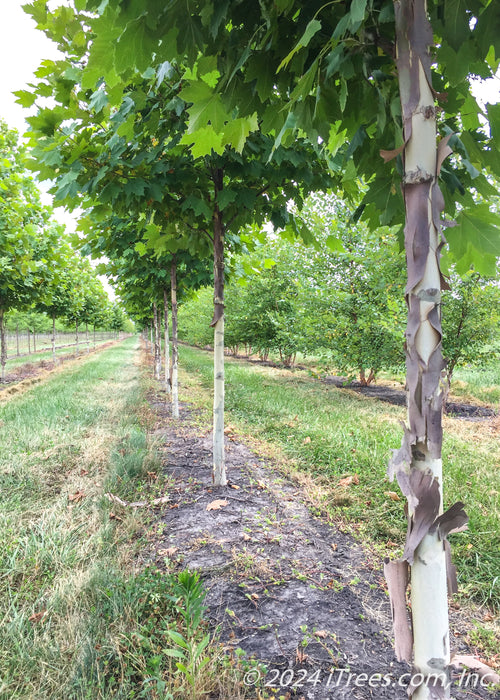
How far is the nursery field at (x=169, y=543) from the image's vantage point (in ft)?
5.96

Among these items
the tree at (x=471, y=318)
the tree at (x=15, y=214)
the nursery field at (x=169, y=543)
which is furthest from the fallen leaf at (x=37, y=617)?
the tree at (x=471, y=318)

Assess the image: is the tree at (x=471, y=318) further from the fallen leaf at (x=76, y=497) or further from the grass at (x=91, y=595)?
the fallen leaf at (x=76, y=497)

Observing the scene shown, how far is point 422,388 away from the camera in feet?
3.31

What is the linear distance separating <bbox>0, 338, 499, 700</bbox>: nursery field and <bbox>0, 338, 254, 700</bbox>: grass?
1 centimetres

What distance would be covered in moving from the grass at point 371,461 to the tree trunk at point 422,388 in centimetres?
21

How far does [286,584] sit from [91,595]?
128cm

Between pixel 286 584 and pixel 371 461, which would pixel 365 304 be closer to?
pixel 371 461

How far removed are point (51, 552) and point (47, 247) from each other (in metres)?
9.91

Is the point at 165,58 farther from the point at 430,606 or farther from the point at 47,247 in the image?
the point at 47,247

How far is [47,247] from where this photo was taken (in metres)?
10.4

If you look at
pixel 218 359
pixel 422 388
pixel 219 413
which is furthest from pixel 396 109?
pixel 219 413

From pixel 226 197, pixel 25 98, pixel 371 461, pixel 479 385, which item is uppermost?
pixel 25 98

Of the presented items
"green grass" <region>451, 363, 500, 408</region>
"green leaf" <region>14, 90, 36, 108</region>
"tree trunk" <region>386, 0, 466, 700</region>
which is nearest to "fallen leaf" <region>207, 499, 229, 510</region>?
"tree trunk" <region>386, 0, 466, 700</region>

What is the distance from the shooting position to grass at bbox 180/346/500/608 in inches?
114
